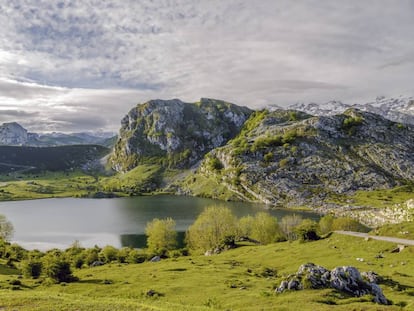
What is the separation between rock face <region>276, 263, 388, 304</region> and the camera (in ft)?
131

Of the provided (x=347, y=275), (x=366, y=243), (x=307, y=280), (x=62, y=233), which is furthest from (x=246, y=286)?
(x=62, y=233)

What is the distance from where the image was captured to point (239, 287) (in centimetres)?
5038

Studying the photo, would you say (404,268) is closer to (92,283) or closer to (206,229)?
(92,283)

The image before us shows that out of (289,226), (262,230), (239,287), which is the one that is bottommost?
(289,226)

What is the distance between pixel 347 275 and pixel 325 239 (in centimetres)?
5328

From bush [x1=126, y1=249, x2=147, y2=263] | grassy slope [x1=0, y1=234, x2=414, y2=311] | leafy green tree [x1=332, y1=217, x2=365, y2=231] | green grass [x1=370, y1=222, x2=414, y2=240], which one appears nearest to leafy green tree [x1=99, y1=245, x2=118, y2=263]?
bush [x1=126, y1=249, x2=147, y2=263]

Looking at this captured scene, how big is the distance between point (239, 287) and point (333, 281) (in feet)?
47.8

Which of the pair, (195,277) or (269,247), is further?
(269,247)

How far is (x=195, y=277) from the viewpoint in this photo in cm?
6128

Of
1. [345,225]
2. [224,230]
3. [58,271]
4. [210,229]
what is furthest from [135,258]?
[345,225]

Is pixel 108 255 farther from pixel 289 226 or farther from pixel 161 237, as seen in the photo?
pixel 289 226

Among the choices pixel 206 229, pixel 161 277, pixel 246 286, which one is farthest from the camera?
pixel 206 229

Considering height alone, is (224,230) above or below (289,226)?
above

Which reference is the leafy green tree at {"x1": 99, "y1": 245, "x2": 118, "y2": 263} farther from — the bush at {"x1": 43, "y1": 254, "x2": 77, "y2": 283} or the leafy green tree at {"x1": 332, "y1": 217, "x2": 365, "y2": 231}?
the leafy green tree at {"x1": 332, "y1": 217, "x2": 365, "y2": 231}
